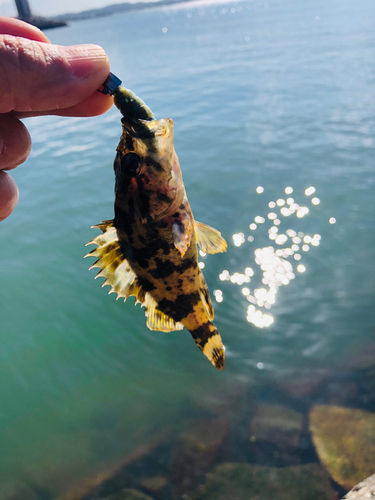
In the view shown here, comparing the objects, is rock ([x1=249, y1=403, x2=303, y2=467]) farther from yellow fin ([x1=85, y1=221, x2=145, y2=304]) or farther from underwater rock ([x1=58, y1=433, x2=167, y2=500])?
yellow fin ([x1=85, y1=221, x2=145, y2=304])

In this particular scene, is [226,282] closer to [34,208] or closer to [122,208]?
[122,208]

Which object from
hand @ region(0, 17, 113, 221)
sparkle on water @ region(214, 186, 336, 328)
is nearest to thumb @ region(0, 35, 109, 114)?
hand @ region(0, 17, 113, 221)

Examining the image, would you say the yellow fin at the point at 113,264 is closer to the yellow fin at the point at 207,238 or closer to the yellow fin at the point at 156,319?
the yellow fin at the point at 156,319

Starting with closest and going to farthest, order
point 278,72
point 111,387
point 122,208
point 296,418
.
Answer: point 122,208
point 296,418
point 111,387
point 278,72

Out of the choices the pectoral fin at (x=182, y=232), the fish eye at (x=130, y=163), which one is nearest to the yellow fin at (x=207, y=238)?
the pectoral fin at (x=182, y=232)

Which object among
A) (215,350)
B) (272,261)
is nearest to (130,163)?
(215,350)

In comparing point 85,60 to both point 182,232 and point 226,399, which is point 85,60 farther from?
point 226,399

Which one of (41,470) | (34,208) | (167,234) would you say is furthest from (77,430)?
(34,208)
